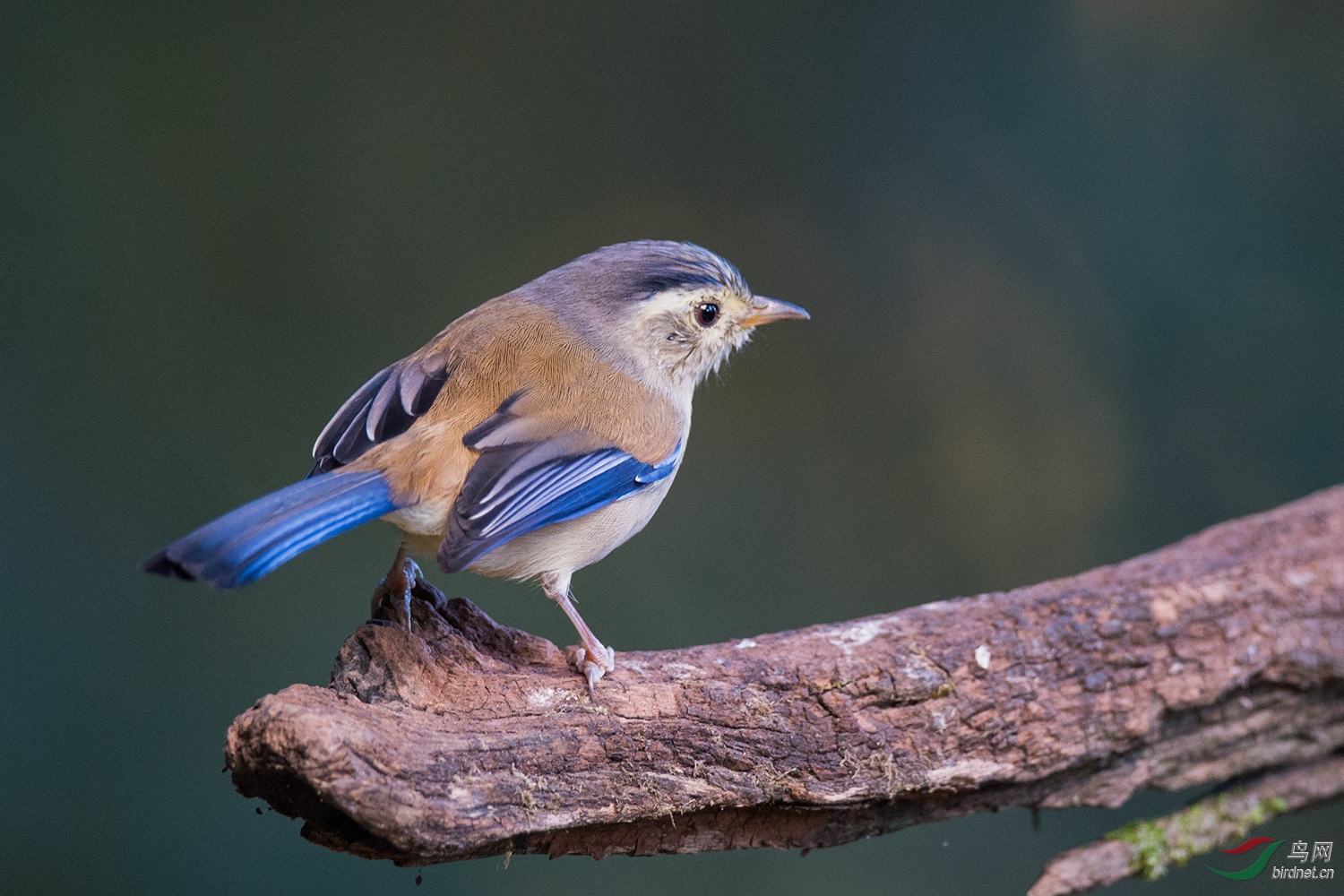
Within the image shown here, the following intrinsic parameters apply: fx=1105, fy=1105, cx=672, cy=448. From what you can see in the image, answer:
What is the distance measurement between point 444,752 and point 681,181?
3.22 meters

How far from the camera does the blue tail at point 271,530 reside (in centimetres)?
191

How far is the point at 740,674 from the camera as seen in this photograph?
2623mm

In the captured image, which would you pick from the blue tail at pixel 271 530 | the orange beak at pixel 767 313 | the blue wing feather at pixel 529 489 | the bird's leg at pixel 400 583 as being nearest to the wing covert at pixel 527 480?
the blue wing feather at pixel 529 489

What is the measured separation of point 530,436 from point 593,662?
54cm

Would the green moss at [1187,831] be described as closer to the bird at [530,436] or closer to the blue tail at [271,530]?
the bird at [530,436]

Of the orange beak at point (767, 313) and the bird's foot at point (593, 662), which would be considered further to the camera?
the orange beak at point (767, 313)

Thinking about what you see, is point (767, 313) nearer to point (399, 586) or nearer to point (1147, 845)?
point (399, 586)

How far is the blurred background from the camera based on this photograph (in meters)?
4.23

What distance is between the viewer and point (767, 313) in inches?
131

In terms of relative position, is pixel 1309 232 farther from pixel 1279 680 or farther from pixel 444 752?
pixel 444 752

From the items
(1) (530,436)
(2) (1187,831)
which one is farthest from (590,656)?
(2) (1187,831)

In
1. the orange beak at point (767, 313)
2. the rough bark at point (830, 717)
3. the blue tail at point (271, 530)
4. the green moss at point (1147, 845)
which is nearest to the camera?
the blue tail at point (271, 530)

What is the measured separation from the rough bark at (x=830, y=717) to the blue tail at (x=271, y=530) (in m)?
0.27

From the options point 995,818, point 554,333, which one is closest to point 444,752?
point 554,333
